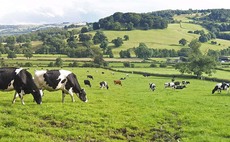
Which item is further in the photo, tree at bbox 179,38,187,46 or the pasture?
tree at bbox 179,38,187,46

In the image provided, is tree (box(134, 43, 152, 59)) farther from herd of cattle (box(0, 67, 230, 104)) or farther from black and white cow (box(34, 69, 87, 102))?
black and white cow (box(34, 69, 87, 102))

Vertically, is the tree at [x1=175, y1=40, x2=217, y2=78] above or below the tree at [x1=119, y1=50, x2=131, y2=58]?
above

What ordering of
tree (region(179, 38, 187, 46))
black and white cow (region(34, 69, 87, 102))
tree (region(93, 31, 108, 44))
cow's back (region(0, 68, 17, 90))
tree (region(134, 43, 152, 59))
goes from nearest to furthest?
cow's back (region(0, 68, 17, 90)) → black and white cow (region(34, 69, 87, 102)) → tree (region(134, 43, 152, 59)) → tree (region(93, 31, 108, 44)) → tree (region(179, 38, 187, 46))

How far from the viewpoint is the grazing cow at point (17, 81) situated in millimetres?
22078

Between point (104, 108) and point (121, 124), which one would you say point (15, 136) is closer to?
point (121, 124)

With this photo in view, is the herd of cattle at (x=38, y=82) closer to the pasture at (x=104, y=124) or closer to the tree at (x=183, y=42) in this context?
the pasture at (x=104, y=124)

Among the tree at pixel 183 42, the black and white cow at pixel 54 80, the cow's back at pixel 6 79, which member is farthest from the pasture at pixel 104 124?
the tree at pixel 183 42

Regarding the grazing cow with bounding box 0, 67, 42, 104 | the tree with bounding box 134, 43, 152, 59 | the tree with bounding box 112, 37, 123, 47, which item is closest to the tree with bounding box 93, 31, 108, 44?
the tree with bounding box 112, 37, 123, 47

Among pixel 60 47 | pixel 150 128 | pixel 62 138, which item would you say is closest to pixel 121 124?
pixel 150 128

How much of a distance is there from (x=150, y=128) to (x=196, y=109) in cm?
782

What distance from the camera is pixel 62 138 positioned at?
16.1m

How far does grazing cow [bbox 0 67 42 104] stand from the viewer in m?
22.1

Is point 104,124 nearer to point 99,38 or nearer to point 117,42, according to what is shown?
point 117,42

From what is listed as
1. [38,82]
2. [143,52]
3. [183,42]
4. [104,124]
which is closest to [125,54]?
[143,52]
